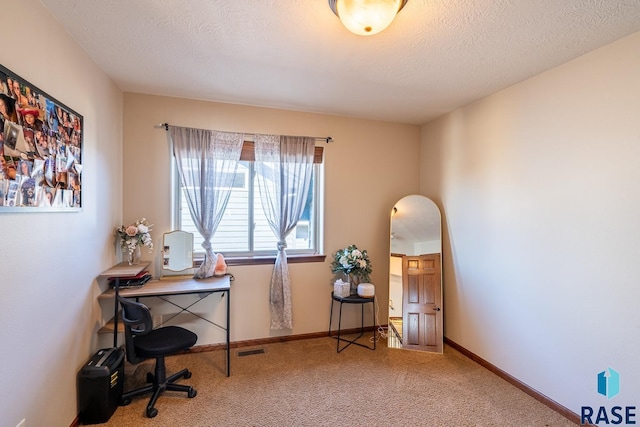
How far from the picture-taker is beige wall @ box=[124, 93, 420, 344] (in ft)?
9.24

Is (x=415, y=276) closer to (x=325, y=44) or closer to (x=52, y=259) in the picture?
(x=325, y=44)

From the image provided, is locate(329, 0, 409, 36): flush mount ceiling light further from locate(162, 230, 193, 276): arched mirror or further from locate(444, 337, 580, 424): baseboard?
locate(444, 337, 580, 424): baseboard

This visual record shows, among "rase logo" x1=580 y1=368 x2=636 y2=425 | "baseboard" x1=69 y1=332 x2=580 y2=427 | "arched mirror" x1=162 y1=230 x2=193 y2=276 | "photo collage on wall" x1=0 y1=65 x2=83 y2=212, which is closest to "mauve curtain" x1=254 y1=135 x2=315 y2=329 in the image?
"baseboard" x1=69 y1=332 x2=580 y2=427

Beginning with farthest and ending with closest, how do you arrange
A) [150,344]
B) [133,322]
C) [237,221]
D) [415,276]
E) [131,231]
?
[415,276], [237,221], [131,231], [150,344], [133,322]

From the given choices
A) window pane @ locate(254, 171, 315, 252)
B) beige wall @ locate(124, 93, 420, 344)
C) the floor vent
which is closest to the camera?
beige wall @ locate(124, 93, 420, 344)

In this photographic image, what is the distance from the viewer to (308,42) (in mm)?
1893

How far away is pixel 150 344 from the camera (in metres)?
2.12

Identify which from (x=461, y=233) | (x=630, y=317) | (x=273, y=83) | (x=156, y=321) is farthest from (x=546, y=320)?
(x=156, y=321)

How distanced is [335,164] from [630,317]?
271cm

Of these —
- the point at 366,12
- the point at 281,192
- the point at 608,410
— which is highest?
the point at 366,12

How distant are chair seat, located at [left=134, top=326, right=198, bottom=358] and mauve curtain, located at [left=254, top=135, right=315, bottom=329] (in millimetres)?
1036

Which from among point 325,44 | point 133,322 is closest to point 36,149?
point 133,322

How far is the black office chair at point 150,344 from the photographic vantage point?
2.01 m

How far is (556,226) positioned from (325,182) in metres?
2.17
